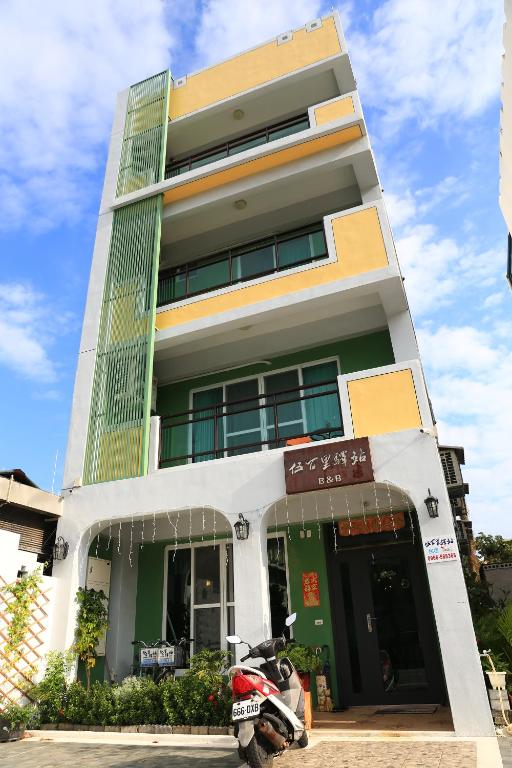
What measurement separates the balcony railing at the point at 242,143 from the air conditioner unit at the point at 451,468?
896 centimetres

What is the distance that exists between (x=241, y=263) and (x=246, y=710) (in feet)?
29.3

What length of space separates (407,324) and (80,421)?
20.1 feet

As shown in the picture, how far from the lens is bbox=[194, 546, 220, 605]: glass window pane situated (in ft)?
31.7

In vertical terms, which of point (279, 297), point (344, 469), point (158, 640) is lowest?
point (158, 640)

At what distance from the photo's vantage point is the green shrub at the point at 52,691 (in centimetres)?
744

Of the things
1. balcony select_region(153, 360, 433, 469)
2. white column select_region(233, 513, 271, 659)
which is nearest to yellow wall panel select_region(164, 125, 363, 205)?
balcony select_region(153, 360, 433, 469)

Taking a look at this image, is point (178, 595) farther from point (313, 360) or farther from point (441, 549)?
point (441, 549)

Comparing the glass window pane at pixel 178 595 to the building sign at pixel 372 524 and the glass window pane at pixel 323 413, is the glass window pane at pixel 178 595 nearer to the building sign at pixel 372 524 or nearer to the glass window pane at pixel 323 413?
the building sign at pixel 372 524

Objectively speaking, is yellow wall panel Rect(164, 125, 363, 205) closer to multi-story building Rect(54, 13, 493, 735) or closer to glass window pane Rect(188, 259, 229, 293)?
multi-story building Rect(54, 13, 493, 735)

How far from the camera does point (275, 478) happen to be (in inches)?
305

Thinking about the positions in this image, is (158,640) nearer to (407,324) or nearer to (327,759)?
(327,759)

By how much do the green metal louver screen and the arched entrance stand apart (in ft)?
26.5

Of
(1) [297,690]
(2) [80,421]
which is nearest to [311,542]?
(1) [297,690]

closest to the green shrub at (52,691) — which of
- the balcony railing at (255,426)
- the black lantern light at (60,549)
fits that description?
the black lantern light at (60,549)
